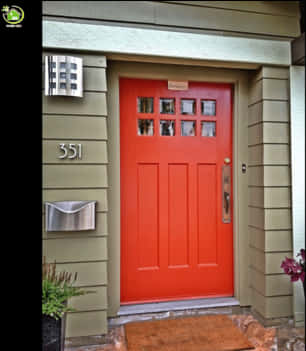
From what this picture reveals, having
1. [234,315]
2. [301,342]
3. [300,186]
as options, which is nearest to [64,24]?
[300,186]

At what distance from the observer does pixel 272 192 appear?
2.12 meters

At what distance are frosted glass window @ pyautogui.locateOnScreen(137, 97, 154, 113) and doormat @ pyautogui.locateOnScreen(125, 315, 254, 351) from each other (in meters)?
1.65

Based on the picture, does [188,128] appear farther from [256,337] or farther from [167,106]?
[256,337]

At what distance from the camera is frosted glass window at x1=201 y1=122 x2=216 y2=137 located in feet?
7.60

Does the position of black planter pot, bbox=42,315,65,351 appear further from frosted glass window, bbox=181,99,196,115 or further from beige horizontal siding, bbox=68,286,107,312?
frosted glass window, bbox=181,99,196,115

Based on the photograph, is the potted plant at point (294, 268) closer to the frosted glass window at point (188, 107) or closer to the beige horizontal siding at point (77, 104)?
the frosted glass window at point (188, 107)

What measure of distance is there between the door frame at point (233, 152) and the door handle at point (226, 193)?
0.14ft

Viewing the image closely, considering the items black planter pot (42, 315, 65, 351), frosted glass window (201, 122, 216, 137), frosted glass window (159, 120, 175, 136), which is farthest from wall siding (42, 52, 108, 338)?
frosted glass window (201, 122, 216, 137)
